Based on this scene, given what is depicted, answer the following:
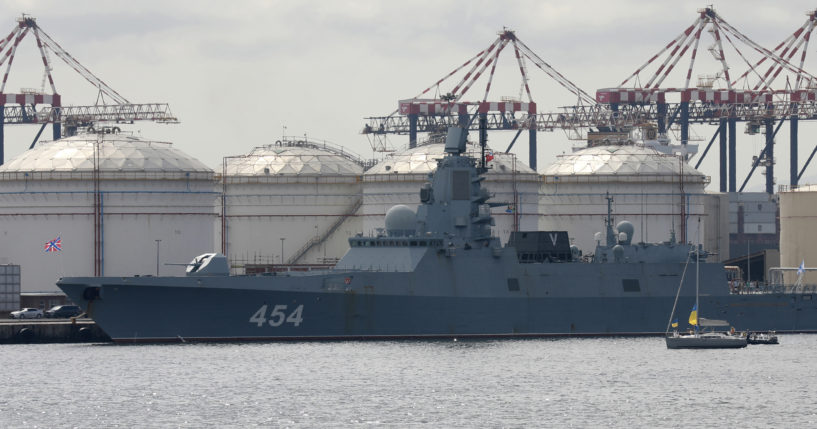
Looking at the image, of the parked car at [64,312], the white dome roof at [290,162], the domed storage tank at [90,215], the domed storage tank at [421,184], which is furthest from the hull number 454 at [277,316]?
the white dome roof at [290,162]

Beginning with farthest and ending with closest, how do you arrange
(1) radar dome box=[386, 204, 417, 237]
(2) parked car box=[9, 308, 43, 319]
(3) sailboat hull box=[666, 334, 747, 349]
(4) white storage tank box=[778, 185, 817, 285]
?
1. (4) white storage tank box=[778, 185, 817, 285]
2. (2) parked car box=[9, 308, 43, 319]
3. (1) radar dome box=[386, 204, 417, 237]
4. (3) sailboat hull box=[666, 334, 747, 349]

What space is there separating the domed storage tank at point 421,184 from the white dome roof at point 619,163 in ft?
9.32

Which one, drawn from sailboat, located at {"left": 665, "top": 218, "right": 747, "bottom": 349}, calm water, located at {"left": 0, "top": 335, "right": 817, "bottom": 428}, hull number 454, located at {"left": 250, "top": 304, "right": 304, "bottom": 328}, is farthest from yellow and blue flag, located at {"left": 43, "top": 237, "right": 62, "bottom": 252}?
sailboat, located at {"left": 665, "top": 218, "right": 747, "bottom": 349}

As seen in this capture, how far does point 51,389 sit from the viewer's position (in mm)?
49438

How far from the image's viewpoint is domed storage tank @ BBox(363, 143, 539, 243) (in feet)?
275

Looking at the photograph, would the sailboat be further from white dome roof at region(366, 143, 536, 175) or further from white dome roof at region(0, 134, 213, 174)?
white dome roof at region(0, 134, 213, 174)

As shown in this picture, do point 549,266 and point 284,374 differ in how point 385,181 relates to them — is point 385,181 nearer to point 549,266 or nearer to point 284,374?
point 549,266

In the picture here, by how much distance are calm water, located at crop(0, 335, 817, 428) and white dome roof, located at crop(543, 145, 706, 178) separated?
23666mm

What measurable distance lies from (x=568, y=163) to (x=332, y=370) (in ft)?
125

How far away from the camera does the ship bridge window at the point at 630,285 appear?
66.4m

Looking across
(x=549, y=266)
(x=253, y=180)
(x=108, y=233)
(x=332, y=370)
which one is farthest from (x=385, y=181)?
(x=332, y=370)

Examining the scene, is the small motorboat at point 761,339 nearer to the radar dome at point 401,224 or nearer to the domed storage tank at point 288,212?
the radar dome at point 401,224

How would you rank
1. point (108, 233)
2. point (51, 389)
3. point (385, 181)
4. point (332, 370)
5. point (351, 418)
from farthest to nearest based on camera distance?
point (385, 181), point (108, 233), point (332, 370), point (51, 389), point (351, 418)

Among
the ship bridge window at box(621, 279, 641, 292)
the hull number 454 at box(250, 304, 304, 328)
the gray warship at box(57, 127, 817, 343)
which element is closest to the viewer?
the gray warship at box(57, 127, 817, 343)
